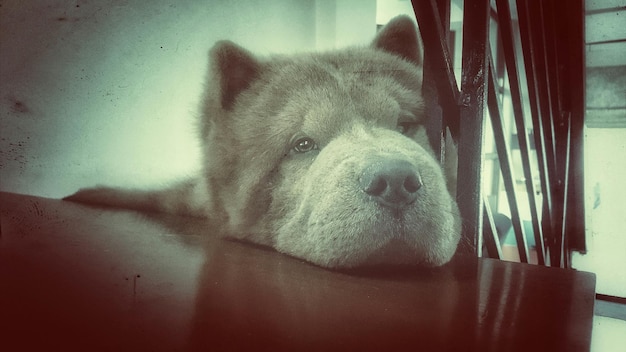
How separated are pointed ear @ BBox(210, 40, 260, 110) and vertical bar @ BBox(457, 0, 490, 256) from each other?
0.60m

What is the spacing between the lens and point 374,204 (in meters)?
0.98

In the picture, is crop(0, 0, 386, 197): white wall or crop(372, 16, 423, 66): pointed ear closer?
crop(0, 0, 386, 197): white wall

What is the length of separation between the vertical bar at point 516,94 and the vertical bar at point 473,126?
0.52 ft

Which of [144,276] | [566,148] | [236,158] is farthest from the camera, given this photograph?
[566,148]

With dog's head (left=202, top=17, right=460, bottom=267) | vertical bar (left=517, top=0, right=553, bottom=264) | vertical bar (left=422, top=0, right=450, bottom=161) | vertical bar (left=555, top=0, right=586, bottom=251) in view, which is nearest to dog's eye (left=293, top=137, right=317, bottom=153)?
dog's head (left=202, top=17, right=460, bottom=267)

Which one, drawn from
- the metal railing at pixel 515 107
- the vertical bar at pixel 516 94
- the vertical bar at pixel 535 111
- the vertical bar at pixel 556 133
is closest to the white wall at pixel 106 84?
the metal railing at pixel 515 107

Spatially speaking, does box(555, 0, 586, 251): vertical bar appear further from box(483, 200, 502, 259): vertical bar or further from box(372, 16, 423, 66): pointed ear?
box(372, 16, 423, 66): pointed ear

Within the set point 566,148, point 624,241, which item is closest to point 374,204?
point 624,241

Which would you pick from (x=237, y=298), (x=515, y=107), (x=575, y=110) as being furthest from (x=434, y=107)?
(x=575, y=110)

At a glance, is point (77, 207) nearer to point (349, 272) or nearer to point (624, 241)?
point (349, 272)

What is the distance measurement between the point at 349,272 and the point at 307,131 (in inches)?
14.1

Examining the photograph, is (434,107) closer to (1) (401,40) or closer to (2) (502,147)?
(1) (401,40)

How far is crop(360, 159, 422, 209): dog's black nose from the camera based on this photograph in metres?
0.97

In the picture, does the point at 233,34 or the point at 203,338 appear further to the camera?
the point at 233,34
